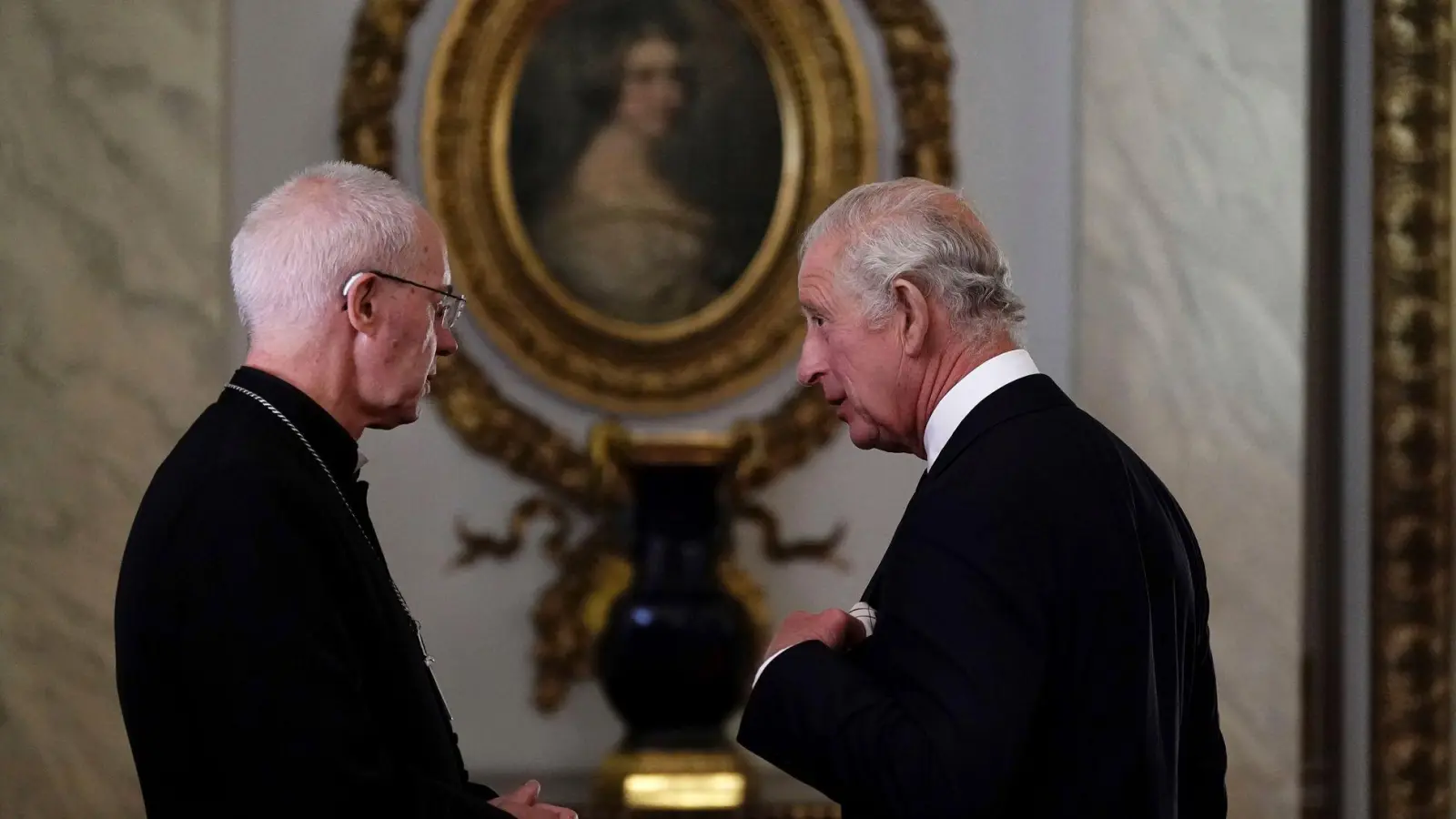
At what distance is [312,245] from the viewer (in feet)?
8.20

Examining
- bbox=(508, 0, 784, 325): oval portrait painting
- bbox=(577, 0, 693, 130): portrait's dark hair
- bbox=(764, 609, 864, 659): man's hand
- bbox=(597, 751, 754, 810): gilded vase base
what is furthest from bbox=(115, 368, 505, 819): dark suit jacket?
bbox=(577, 0, 693, 130): portrait's dark hair

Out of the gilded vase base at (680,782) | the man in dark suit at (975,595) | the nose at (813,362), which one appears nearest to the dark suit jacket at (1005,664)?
the man in dark suit at (975,595)

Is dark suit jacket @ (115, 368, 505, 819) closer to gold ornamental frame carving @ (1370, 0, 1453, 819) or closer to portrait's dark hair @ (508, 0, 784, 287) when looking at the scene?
portrait's dark hair @ (508, 0, 784, 287)

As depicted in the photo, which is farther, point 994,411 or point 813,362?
point 813,362

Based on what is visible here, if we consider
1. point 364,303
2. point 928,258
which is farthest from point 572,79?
point 928,258

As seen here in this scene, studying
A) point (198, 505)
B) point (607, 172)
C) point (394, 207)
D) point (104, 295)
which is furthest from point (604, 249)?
point (198, 505)

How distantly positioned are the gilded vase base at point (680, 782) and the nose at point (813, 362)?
2.64m

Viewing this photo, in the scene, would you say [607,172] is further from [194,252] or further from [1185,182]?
[1185,182]

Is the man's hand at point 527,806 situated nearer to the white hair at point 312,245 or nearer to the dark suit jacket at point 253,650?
the dark suit jacket at point 253,650

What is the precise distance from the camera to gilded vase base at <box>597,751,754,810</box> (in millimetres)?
4992

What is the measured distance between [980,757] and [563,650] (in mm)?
3594

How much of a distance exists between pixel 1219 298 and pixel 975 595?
13.0 feet

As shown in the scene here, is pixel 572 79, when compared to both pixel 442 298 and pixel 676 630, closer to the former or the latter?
pixel 676 630

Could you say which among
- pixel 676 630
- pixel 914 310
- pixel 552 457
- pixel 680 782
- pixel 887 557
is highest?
pixel 914 310
